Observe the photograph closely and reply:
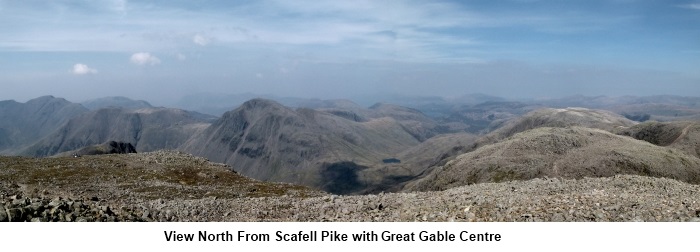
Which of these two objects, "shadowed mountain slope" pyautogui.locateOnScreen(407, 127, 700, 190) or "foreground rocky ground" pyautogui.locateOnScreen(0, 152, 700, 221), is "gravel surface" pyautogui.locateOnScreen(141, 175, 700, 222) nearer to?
"foreground rocky ground" pyautogui.locateOnScreen(0, 152, 700, 221)

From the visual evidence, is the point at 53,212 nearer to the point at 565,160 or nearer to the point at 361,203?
the point at 361,203

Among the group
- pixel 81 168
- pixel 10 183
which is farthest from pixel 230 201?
pixel 81 168

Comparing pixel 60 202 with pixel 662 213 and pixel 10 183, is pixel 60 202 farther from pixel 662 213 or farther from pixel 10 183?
pixel 10 183

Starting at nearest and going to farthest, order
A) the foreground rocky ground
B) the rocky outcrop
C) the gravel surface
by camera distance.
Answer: the rocky outcrop < the foreground rocky ground < the gravel surface

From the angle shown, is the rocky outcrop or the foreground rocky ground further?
A: the foreground rocky ground

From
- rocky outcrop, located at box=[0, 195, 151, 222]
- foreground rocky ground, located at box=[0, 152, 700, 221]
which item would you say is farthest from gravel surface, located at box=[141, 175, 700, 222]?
rocky outcrop, located at box=[0, 195, 151, 222]

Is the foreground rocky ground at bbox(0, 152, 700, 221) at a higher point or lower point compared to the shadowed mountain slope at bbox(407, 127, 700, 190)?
higher
